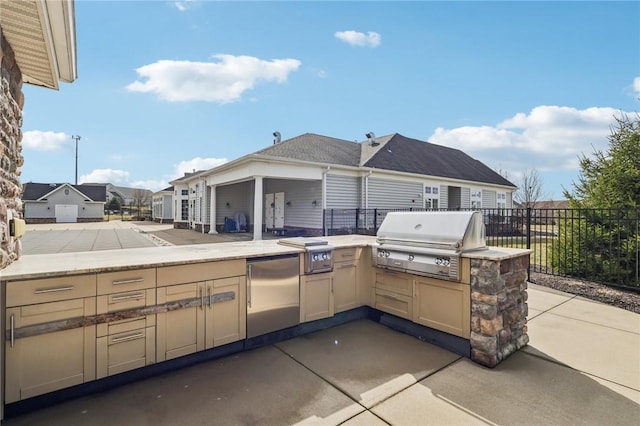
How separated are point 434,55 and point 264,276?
7385mm

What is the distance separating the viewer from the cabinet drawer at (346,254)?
12.4 ft

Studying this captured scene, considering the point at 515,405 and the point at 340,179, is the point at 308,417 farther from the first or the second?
the point at 340,179

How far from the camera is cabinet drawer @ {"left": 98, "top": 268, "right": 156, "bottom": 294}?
7.63 ft

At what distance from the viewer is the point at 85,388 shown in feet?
7.65

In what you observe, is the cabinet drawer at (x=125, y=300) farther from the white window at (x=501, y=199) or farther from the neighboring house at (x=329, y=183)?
the white window at (x=501, y=199)

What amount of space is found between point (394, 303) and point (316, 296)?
101cm

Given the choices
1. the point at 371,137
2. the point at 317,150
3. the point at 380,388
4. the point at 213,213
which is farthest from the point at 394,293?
Result: the point at 371,137

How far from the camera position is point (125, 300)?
241cm

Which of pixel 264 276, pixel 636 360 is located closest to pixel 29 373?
pixel 264 276

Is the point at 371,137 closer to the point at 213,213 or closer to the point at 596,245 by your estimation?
the point at 213,213

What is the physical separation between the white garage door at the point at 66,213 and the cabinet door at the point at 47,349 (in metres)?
36.9

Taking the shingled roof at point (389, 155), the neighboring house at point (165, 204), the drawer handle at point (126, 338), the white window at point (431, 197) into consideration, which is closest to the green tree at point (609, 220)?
the drawer handle at point (126, 338)

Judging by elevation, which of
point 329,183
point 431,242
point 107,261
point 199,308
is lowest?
point 199,308

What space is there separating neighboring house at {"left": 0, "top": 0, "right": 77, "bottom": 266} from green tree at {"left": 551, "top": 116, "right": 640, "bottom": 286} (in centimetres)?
758
